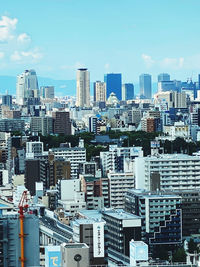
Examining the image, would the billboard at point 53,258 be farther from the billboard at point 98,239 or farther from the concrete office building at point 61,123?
the concrete office building at point 61,123

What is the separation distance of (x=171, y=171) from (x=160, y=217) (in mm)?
3358

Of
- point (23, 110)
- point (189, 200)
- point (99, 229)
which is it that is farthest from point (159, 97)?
point (99, 229)

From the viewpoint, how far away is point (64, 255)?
28.7 feet

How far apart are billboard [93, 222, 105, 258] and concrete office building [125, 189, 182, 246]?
3182mm

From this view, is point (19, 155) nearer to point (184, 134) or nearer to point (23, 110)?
point (184, 134)

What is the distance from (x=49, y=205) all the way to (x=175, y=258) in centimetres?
559

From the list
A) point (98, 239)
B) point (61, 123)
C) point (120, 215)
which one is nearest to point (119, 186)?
point (120, 215)

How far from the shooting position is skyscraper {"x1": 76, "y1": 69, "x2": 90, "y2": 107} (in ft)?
254

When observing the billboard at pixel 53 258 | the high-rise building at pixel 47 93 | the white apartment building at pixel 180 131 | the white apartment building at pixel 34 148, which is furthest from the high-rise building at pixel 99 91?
the billboard at pixel 53 258

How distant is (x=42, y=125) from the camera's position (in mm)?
45062

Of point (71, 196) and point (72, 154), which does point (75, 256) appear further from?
point (72, 154)

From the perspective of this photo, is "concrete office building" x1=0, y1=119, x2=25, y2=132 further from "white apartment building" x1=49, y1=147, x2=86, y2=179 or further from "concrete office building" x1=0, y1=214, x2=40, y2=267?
"concrete office building" x1=0, y1=214, x2=40, y2=267

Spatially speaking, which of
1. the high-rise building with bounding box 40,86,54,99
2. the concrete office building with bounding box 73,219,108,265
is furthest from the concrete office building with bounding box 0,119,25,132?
the high-rise building with bounding box 40,86,54,99

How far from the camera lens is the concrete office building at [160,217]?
A: 16.7m
